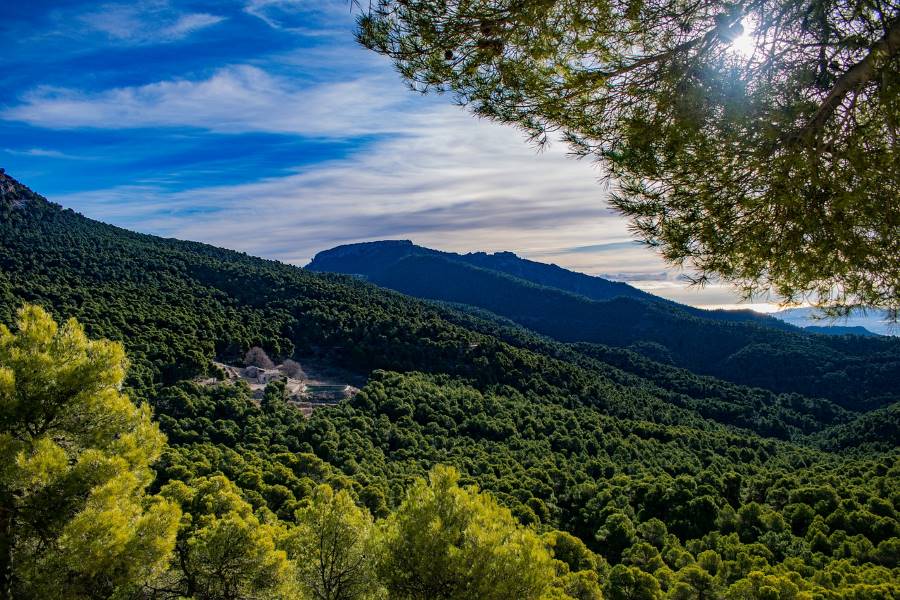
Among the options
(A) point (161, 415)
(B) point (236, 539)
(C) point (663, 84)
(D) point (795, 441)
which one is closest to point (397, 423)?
(A) point (161, 415)

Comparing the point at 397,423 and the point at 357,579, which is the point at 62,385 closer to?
the point at 357,579

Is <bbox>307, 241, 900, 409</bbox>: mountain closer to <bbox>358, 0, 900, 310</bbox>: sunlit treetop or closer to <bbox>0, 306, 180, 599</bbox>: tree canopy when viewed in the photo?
<bbox>358, 0, 900, 310</bbox>: sunlit treetop

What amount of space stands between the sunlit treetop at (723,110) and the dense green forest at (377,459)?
5.52m

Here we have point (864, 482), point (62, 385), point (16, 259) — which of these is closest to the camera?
point (62, 385)

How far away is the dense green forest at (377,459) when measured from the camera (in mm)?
6898

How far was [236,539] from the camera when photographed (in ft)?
32.4

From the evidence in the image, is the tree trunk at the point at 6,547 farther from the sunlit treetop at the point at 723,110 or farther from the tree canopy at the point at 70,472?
the sunlit treetop at the point at 723,110

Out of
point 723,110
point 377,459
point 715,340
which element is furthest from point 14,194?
point 715,340

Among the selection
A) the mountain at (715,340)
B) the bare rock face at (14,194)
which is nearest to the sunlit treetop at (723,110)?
the mountain at (715,340)

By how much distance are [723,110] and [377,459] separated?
29.7m

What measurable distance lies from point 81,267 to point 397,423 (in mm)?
43165

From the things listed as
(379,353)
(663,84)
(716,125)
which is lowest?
(379,353)

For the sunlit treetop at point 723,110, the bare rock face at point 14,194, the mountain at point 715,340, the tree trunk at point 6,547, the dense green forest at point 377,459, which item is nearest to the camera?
the sunlit treetop at point 723,110

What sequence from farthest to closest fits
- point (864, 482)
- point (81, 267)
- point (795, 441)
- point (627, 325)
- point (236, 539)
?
point (627, 325) → point (795, 441) → point (81, 267) → point (864, 482) → point (236, 539)
